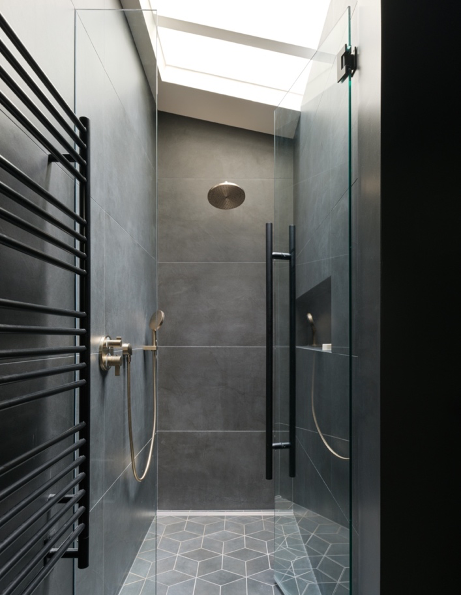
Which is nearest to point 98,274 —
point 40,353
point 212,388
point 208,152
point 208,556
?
point 40,353

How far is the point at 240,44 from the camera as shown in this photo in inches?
92.2

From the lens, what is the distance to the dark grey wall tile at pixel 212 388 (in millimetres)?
2889

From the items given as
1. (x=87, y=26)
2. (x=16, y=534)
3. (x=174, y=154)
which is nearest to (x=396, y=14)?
(x=87, y=26)

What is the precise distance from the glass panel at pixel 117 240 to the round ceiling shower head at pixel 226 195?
3.38 ft

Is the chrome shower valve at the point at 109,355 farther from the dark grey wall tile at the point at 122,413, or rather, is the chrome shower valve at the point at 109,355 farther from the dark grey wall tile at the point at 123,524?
the dark grey wall tile at the point at 123,524

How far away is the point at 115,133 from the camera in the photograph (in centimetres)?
145

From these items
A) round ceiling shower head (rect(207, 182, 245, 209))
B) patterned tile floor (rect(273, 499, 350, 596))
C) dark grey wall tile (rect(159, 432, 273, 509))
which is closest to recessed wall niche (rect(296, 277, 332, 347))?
patterned tile floor (rect(273, 499, 350, 596))

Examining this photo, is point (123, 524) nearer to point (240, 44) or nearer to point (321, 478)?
point (321, 478)

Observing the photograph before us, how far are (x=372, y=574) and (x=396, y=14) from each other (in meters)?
1.02

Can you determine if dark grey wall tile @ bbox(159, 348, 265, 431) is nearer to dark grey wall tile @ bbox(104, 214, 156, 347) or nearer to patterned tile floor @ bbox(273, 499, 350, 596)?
patterned tile floor @ bbox(273, 499, 350, 596)

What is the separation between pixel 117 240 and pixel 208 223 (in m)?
1.54

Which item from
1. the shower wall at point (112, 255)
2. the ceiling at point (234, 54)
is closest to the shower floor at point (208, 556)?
the shower wall at point (112, 255)

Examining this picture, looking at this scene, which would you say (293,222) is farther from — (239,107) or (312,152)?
(239,107)

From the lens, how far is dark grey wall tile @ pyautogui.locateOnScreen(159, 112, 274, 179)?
2.96 meters
